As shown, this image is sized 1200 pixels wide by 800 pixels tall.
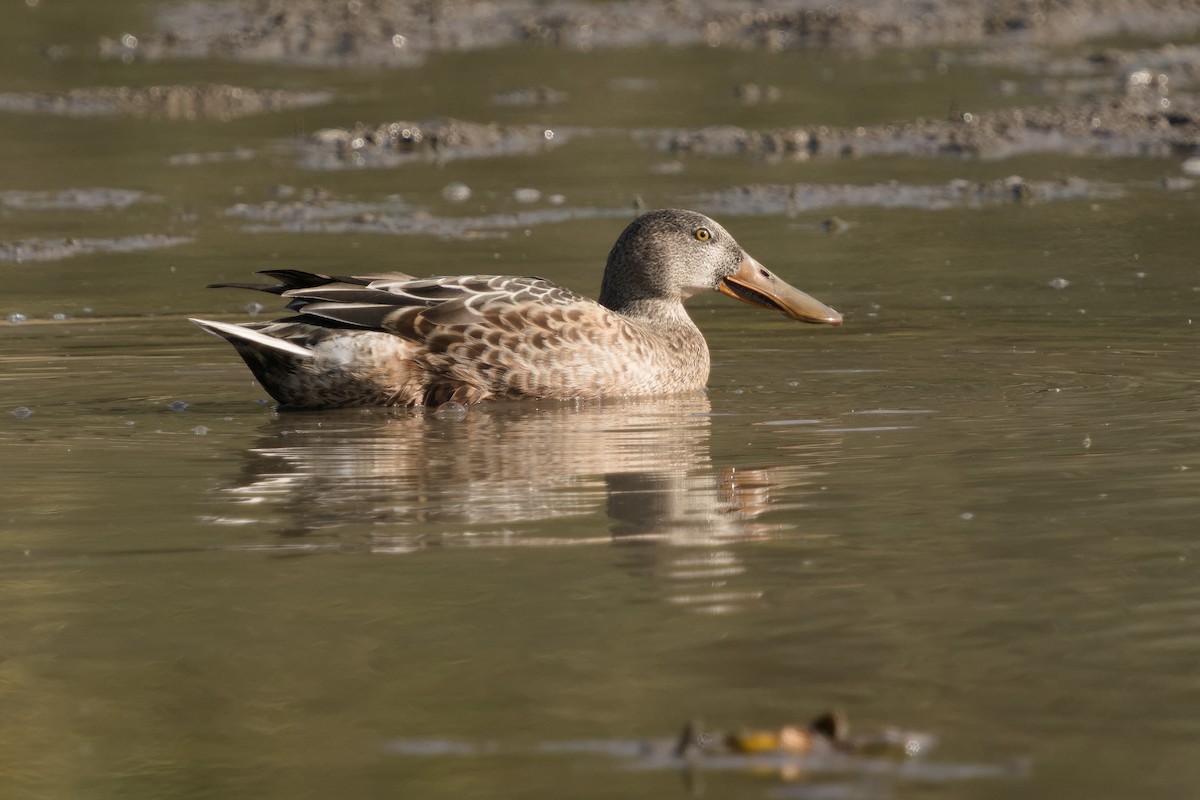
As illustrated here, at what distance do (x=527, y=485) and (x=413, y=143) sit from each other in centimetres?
1055

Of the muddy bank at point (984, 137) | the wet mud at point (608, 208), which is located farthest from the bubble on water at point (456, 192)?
the muddy bank at point (984, 137)

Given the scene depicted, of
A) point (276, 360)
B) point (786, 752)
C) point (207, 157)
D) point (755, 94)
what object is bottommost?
point (786, 752)

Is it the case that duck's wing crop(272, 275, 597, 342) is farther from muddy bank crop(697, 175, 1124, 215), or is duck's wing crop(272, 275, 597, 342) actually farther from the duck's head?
muddy bank crop(697, 175, 1124, 215)

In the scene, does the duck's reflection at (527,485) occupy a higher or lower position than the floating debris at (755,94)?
lower

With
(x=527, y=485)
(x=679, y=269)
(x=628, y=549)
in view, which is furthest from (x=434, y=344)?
(x=628, y=549)

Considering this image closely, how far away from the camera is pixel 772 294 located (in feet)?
31.8

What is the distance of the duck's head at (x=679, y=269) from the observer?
9.62 m

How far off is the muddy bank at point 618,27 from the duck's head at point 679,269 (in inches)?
530

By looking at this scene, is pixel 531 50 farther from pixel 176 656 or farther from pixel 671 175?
pixel 176 656

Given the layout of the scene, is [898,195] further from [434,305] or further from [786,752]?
[786,752]

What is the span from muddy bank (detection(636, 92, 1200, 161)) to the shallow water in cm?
405

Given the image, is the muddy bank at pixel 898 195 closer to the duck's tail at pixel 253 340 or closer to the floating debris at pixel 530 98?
the floating debris at pixel 530 98

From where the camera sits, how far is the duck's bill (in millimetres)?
9602

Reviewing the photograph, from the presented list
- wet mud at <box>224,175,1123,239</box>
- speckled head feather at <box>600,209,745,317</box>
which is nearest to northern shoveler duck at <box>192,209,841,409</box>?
speckled head feather at <box>600,209,745,317</box>
